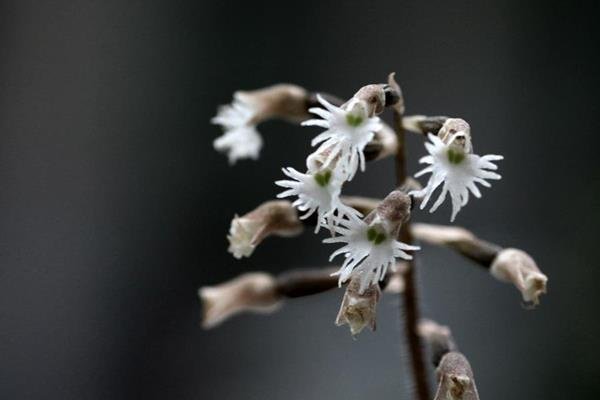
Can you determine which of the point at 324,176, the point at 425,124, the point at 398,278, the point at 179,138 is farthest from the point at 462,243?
the point at 179,138

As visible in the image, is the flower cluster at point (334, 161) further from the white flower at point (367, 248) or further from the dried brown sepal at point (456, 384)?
the dried brown sepal at point (456, 384)

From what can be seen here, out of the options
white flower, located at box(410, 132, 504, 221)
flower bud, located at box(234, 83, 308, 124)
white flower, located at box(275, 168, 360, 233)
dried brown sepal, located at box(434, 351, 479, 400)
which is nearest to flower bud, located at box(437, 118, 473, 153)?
white flower, located at box(410, 132, 504, 221)

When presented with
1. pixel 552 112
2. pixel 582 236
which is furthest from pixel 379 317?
pixel 552 112

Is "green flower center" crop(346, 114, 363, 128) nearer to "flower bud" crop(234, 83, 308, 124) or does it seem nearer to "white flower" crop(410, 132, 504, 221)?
"white flower" crop(410, 132, 504, 221)

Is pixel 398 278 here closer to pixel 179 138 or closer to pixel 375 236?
pixel 375 236

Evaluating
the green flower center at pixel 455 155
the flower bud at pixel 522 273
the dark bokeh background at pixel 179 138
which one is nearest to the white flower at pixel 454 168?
the green flower center at pixel 455 155

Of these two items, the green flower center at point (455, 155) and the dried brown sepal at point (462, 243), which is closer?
the green flower center at point (455, 155)

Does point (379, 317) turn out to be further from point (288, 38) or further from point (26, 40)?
point (26, 40)
